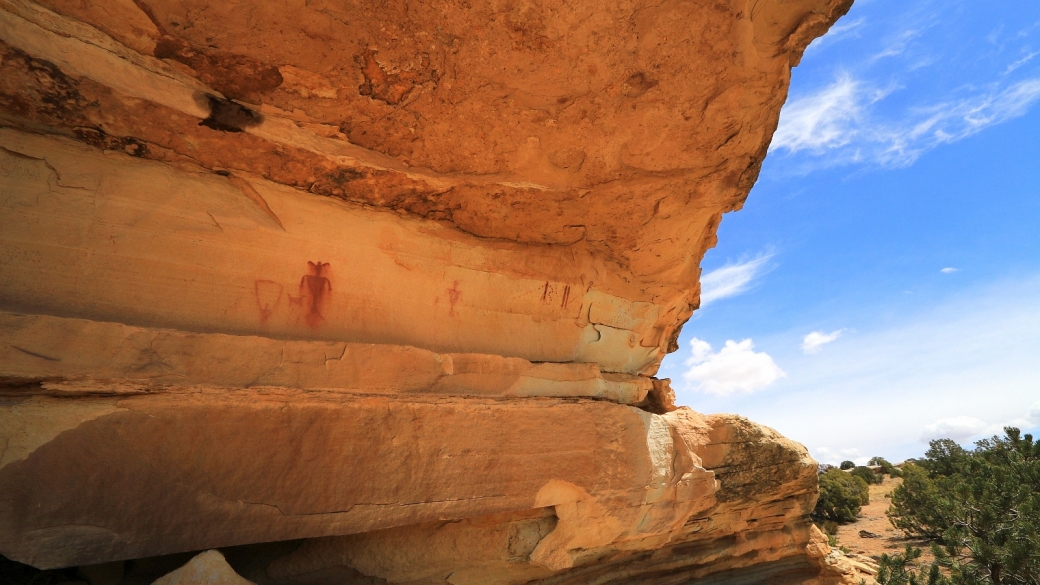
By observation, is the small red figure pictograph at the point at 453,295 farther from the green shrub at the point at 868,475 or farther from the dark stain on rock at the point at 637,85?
the green shrub at the point at 868,475

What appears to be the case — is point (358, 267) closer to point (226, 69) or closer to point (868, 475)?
point (226, 69)

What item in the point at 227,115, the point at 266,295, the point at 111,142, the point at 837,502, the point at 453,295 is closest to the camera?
the point at 111,142

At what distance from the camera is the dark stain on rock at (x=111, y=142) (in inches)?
105

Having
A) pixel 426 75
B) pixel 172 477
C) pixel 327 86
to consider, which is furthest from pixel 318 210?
pixel 172 477

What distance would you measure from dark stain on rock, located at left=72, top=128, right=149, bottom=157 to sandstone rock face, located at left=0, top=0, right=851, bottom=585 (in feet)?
0.04

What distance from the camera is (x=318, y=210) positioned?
128 inches

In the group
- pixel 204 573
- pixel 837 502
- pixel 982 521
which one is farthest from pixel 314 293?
pixel 837 502

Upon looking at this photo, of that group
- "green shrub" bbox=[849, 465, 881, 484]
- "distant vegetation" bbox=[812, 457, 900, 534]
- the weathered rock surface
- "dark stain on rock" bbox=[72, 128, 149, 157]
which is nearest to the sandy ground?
"distant vegetation" bbox=[812, 457, 900, 534]

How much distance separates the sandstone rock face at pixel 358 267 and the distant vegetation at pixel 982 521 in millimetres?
4321

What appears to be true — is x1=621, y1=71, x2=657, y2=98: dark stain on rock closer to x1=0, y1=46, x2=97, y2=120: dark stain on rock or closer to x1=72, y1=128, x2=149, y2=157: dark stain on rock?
x1=72, y1=128, x2=149, y2=157: dark stain on rock

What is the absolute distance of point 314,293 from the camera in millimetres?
3127

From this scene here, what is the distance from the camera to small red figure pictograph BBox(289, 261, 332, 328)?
3.08 meters

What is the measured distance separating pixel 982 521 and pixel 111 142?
1054cm

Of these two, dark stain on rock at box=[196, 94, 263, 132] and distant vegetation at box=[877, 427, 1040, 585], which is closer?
dark stain on rock at box=[196, 94, 263, 132]
